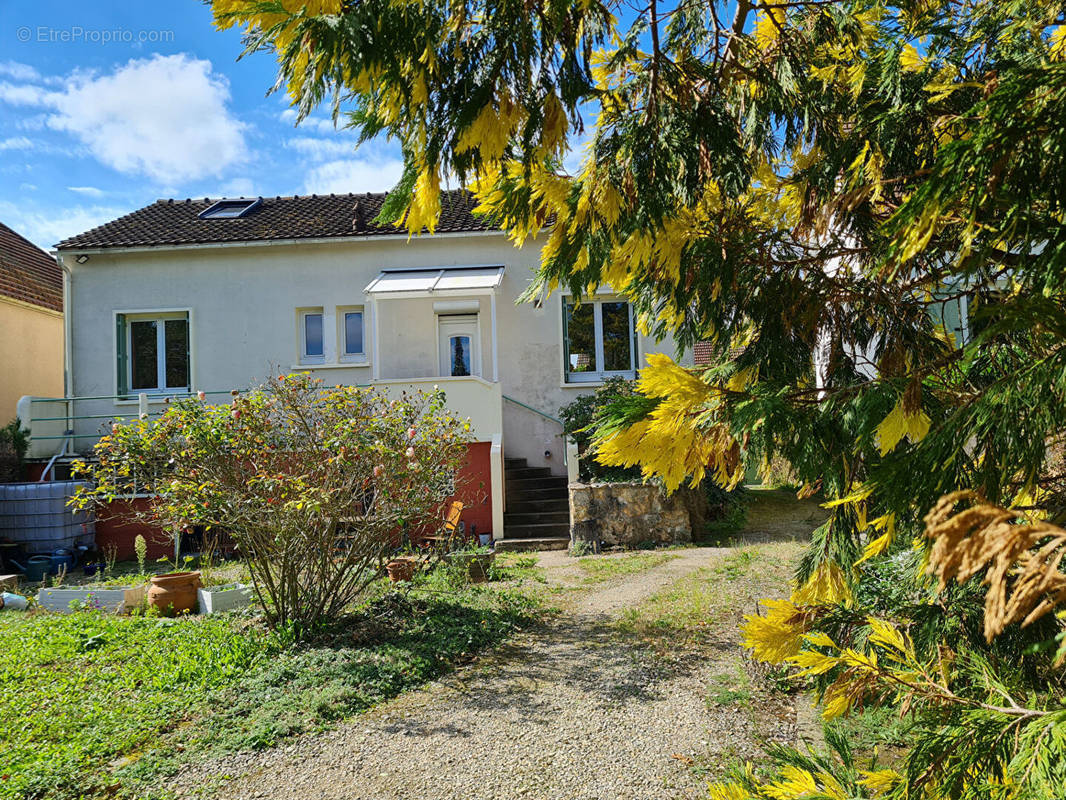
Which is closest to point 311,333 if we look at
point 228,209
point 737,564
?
point 228,209

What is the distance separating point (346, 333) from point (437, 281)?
108 inches

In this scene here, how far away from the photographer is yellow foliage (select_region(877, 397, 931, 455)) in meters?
1.94

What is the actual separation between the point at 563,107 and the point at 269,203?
17581 millimetres

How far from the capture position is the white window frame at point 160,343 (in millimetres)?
15633

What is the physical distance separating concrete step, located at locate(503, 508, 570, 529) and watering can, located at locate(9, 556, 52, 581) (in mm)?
7419

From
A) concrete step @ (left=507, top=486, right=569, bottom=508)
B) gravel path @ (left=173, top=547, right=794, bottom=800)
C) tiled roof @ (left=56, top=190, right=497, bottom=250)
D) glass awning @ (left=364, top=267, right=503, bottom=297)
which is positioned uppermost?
tiled roof @ (left=56, top=190, right=497, bottom=250)

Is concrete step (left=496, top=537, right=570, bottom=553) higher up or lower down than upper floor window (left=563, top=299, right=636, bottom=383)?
lower down

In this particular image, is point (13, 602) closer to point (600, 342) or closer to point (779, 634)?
point (779, 634)

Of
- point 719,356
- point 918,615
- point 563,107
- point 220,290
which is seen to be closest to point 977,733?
point 918,615

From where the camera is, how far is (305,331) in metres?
15.9

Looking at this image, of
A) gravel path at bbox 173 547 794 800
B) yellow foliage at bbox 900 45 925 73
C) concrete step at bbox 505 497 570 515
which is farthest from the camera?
concrete step at bbox 505 497 570 515

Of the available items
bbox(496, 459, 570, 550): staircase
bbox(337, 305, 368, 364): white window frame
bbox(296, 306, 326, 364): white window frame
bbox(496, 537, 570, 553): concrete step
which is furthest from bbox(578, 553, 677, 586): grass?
bbox(296, 306, 326, 364): white window frame

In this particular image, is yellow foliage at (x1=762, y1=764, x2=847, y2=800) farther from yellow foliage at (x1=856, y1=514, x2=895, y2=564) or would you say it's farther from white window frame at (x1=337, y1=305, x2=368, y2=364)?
white window frame at (x1=337, y1=305, x2=368, y2=364)

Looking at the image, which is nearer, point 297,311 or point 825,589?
point 825,589
